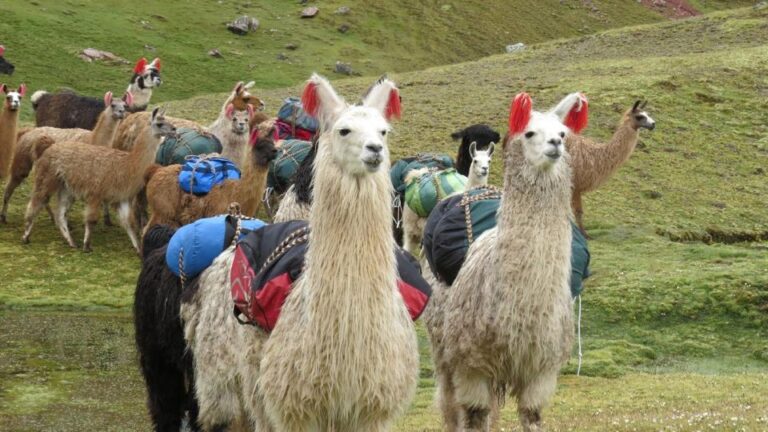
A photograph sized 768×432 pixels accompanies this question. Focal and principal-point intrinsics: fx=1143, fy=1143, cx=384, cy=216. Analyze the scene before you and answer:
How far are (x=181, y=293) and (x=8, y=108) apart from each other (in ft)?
39.7

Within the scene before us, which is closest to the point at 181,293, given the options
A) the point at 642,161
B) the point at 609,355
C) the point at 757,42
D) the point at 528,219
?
the point at 528,219

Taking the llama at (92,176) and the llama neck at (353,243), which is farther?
the llama at (92,176)

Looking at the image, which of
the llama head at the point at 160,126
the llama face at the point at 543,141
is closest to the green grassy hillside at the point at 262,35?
the llama head at the point at 160,126

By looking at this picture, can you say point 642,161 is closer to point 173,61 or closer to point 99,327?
point 99,327

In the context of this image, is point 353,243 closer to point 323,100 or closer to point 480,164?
point 323,100

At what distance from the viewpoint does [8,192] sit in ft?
53.8

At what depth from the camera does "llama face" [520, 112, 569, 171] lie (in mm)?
5648

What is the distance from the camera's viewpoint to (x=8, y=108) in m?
17.0

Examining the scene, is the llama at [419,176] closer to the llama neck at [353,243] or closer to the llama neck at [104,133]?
the llama neck at [353,243]

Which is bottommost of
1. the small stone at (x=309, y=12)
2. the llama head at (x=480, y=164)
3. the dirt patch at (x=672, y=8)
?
the llama head at (x=480, y=164)

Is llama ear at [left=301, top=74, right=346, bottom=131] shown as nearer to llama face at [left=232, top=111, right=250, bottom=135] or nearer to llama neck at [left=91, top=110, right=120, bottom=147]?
llama face at [left=232, top=111, right=250, bottom=135]

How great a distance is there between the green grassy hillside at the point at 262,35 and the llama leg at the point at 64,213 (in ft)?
49.6

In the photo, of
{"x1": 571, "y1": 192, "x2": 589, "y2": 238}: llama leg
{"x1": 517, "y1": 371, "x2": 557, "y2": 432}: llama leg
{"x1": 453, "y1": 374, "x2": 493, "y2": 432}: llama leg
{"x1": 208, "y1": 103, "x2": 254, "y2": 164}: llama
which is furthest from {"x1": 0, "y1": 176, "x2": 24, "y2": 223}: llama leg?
{"x1": 517, "y1": 371, "x2": 557, "y2": 432}: llama leg

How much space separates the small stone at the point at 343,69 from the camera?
39.6 m
